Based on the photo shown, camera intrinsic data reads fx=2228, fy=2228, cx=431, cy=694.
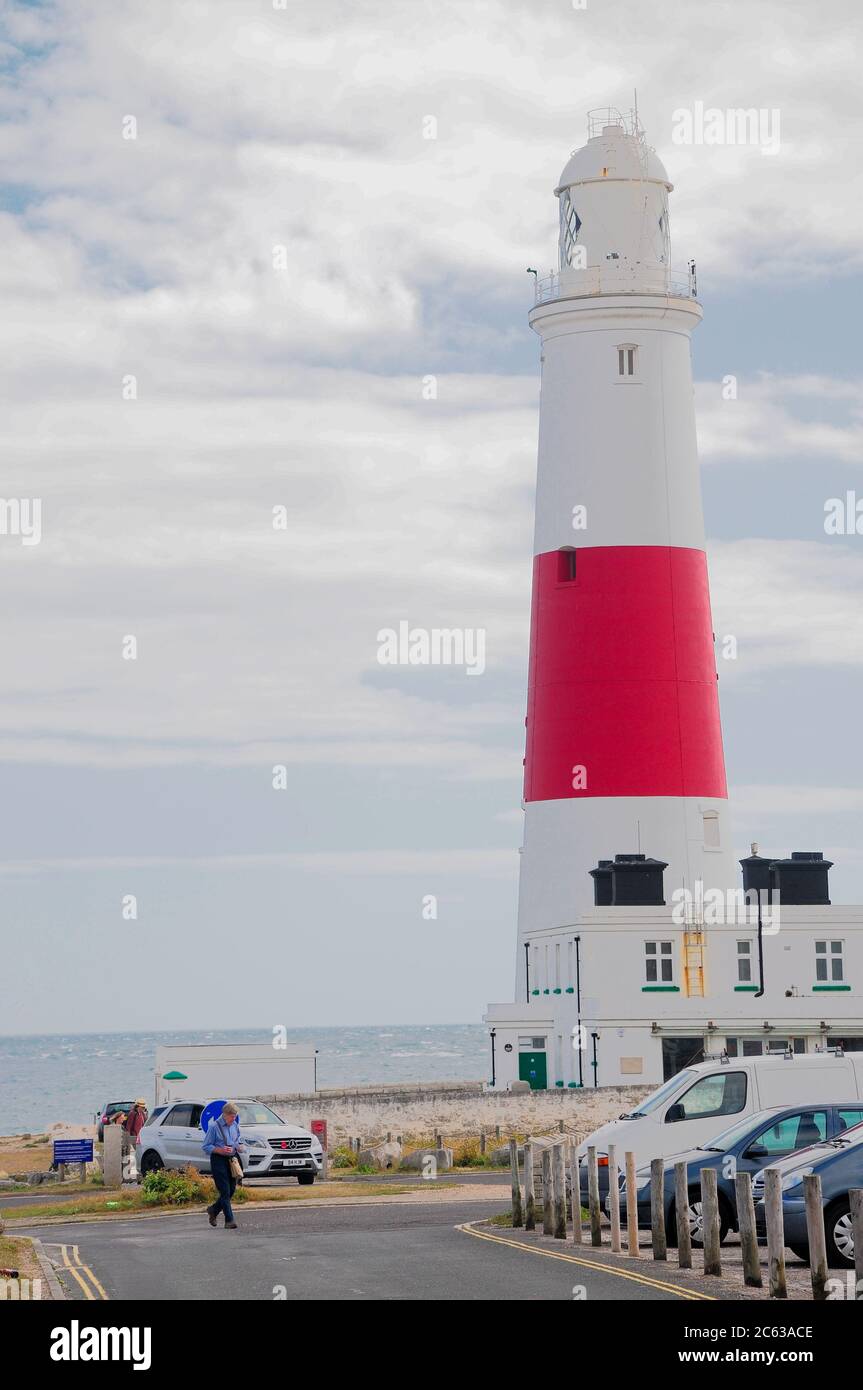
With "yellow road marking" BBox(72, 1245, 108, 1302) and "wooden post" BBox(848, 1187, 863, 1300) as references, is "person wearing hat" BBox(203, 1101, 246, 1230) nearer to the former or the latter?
"yellow road marking" BBox(72, 1245, 108, 1302)

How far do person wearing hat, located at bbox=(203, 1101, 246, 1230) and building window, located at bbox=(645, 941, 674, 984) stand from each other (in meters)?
20.1

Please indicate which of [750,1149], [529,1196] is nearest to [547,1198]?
[529,1196]

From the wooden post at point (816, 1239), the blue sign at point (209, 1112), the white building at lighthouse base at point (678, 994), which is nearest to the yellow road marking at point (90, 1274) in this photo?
the wooden post at point (816, 1239)

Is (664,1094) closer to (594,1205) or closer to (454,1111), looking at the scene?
(594,1205)

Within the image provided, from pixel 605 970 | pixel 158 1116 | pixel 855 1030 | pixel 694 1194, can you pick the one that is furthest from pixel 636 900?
pixel 694 1194

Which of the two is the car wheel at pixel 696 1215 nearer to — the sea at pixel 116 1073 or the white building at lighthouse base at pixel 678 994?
the white building at lighthouse base at pixel 678 994

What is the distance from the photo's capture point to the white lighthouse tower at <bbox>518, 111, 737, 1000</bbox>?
47.0 m

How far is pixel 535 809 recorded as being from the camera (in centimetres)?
4841

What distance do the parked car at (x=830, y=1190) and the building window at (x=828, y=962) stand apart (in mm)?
25761

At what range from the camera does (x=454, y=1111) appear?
146 feet

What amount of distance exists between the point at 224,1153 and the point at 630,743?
2127 cm
